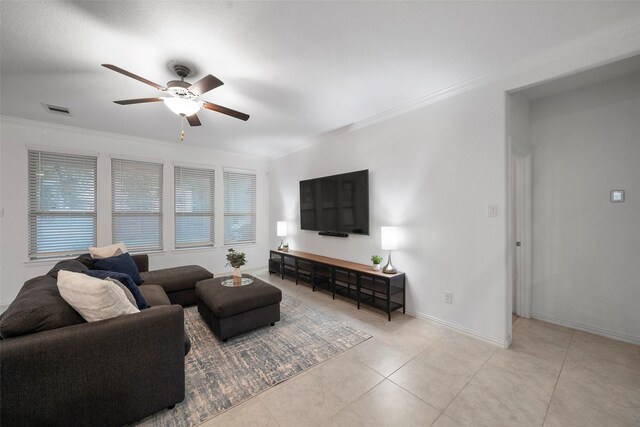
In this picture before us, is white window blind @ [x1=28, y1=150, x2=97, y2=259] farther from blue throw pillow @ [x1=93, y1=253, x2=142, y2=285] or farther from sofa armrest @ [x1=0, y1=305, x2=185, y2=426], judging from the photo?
sofa armrest @ [x1=0, y1=305, x2=185, y2=426]

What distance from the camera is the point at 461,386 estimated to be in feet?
6.09

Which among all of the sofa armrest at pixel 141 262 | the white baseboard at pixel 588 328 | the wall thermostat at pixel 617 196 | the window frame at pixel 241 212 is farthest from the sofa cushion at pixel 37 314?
the wall thermostat at pixel 617 196

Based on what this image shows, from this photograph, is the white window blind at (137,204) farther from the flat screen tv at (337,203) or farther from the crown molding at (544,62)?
the crown molding at (544,62)

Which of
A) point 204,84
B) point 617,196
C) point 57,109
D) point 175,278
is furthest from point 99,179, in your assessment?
point 617,196

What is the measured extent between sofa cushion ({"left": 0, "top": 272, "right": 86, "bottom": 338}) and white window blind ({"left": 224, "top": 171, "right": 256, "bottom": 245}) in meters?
3.90

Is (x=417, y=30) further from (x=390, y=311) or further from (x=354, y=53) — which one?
(x=390, y=311)

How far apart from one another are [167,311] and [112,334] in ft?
0.95

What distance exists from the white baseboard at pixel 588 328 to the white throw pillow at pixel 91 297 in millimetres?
4214

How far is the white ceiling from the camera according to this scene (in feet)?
5.52

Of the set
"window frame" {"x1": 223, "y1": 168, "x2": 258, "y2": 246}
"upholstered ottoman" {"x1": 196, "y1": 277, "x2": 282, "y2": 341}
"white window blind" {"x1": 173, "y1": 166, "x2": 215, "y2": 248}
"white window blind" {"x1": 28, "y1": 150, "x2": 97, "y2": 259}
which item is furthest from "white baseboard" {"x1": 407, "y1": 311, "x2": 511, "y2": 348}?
"white window blind" {"x1": 28, "y1": 150, "x2": 97, "y2": 259}

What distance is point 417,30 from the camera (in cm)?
186

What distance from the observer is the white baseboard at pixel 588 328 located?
2414mm

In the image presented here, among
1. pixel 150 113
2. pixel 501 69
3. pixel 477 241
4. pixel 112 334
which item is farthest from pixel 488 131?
pixel 150 113

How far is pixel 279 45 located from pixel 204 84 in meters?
0.71
